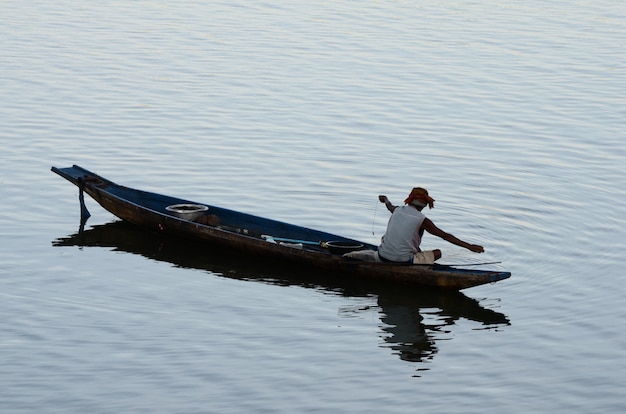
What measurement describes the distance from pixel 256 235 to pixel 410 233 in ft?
7.83

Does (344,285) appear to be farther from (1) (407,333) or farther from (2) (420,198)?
(1) (407,333)

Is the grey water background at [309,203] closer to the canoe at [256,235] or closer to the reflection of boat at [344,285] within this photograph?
the reflection of boat at [344,285]

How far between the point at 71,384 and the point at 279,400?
1885mm

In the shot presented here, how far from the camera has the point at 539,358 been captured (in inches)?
490

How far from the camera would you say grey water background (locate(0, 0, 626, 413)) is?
11.7 meters

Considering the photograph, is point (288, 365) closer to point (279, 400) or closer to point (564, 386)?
point (279, 400)

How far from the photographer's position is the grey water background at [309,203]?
1173 cm

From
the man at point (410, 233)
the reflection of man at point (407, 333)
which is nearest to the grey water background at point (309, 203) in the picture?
the reflection of man at point (407, 333)

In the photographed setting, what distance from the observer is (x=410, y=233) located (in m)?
14.2

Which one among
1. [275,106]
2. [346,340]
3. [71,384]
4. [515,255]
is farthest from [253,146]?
[71,384]

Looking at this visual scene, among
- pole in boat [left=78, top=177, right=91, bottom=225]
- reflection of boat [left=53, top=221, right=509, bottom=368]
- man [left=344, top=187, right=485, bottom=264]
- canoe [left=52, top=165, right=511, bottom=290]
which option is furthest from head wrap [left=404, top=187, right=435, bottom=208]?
pole in boat [left=78, top=177, right=91, bottom=225]

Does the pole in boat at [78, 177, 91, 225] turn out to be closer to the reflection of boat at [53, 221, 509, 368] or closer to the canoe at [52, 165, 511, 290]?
the canoe at [52, 165, 511, 290]

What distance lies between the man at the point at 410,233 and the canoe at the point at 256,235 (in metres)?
0.12

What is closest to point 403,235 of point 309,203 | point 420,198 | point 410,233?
point 410,233
